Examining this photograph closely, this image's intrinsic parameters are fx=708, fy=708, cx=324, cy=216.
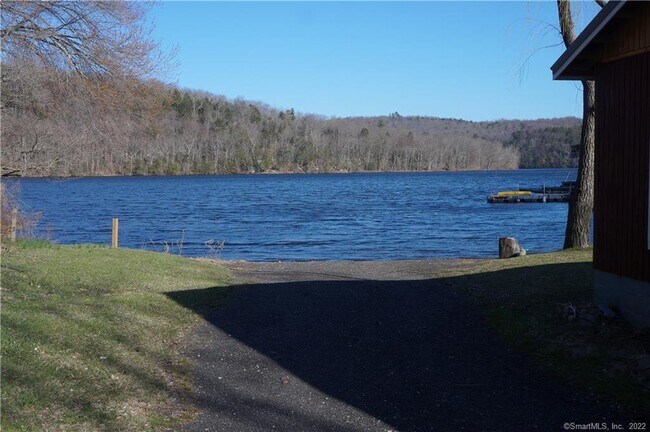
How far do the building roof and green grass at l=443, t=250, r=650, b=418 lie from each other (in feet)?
12.4

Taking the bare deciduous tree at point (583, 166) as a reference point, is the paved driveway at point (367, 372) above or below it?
below

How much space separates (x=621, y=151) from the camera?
10.5 meters

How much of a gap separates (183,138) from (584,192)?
405 ft

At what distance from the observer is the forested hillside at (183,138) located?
1644 cm

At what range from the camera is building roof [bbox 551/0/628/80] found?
10.2m

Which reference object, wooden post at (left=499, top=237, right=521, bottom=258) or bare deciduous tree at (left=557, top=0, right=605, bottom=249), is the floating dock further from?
bare deciduous tree at (left=557, top=0, right=605, bottom=249)

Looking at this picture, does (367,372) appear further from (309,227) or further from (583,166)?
(309,227)

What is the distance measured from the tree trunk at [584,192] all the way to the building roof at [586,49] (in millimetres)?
8619

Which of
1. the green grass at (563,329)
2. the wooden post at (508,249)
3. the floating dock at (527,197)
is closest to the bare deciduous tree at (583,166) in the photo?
the wooden post at (508,249)

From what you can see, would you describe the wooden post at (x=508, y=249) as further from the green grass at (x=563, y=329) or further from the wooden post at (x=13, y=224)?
the wooden post at (x=13, y=224)

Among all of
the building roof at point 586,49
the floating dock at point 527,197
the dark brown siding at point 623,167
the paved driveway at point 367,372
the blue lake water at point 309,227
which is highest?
the building roof at point 586,49

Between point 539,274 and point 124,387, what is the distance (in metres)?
10.2

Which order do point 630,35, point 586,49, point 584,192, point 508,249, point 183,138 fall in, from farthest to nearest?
1. point 183,138
2. point 508,249
3. point 584,192
4. point 586,49
5. point 630,35

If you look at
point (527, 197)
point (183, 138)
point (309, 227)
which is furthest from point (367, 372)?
point (183, 138)
